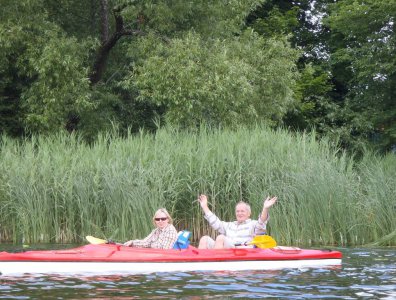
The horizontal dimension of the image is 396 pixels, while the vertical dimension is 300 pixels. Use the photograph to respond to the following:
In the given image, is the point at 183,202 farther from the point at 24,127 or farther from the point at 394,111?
the point at 394,111

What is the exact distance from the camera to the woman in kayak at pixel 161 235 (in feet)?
40.2

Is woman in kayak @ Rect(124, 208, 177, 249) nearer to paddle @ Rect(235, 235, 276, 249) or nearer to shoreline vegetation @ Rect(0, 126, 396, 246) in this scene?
paddle @ Rect(235, 235, 276, 249)

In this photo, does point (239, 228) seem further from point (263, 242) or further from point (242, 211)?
point (263, 242)

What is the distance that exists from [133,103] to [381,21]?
8534 millimetres

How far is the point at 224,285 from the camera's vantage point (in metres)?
10.6

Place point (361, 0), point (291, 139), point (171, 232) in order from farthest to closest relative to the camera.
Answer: point (361, 0), point (291, 139), point (171, 232)

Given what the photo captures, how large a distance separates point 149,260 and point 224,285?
1498 mm

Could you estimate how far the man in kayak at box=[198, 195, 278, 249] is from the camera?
12.6 metres

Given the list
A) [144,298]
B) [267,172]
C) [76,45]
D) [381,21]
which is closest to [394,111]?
[381,21]

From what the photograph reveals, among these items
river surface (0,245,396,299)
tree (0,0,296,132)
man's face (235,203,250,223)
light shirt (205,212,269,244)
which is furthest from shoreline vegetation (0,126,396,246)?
tree (0,0,296,132)

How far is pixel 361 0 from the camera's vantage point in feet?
95.3

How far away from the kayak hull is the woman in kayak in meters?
0.40

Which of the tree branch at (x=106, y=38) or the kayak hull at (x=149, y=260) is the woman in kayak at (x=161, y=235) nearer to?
the kayak hull at (x=149, y=260)

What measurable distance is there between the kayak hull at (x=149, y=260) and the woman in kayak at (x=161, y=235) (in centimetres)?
40
